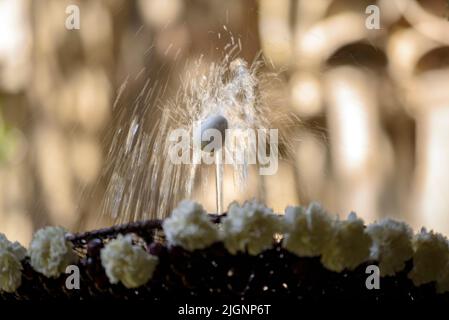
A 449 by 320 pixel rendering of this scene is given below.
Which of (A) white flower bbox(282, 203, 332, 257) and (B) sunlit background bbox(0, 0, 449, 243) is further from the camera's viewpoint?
Result: (B) sunlit background bbox(0, 0, 449, 243)

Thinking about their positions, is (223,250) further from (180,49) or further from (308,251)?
(180,49)

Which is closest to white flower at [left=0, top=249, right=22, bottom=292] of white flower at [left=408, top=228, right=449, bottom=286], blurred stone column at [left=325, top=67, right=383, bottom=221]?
white flower at [left=408, top=228, right=449, bottom=286]

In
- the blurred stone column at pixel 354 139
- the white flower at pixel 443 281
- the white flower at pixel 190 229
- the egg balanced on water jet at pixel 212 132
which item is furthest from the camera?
the blurred stone column at pixel 354 139

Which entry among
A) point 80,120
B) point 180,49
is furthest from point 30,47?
point 180,49

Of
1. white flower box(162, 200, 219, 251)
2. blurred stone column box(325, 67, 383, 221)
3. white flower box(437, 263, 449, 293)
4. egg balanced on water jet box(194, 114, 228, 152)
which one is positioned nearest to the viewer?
white flower box(162, 200, 219, 251)

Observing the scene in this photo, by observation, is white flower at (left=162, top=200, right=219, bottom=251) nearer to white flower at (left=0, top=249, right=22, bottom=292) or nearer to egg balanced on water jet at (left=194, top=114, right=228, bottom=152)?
white flower at (left=0, top=249, right=22, bottom=292)

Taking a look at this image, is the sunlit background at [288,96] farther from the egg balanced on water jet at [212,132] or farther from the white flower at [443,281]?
the white flower at [443,281]

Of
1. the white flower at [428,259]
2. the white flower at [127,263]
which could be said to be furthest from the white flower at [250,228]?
the white flower at [428,259]
